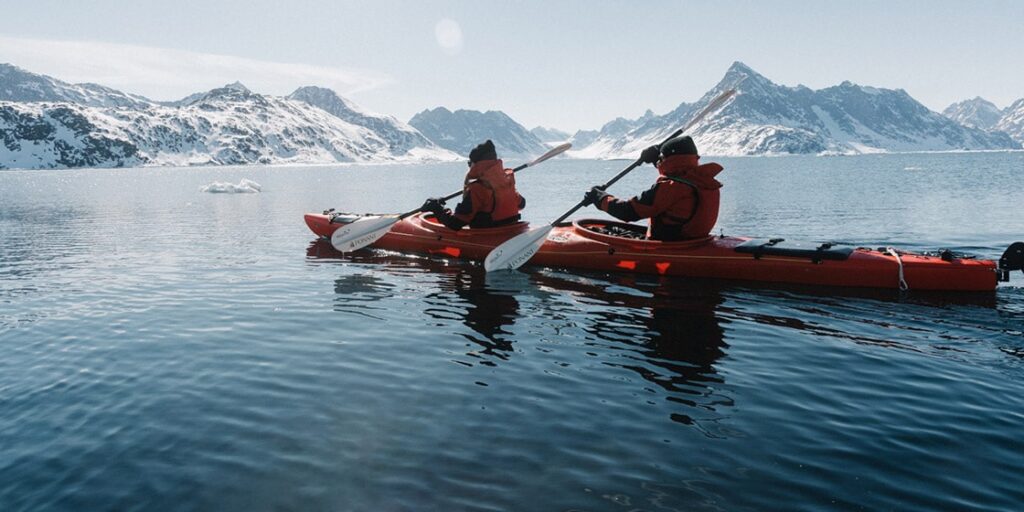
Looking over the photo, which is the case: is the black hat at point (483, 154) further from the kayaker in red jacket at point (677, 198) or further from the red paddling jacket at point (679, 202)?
the red paddling jacket at point (679, 202)

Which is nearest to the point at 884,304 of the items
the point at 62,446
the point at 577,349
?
the point at 577,349

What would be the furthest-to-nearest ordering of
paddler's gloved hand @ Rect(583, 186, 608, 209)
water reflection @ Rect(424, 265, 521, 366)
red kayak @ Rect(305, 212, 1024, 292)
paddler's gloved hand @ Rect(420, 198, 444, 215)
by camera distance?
paddler's gloved hand @ Rect(420, 198, 444, 215)
paddler's gloved hand @ Rect(583, 186, 608, 209)
red kayak @ Rect(305, 212, 1024, 292)
water reflection @ Rect(424, 265, 521, 366)

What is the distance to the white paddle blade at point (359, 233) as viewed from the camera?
1983 cm

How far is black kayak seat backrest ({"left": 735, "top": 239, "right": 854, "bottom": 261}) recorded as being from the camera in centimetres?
1398

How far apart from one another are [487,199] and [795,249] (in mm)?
8301

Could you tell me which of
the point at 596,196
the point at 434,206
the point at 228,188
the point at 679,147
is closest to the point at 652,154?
the point at 679,147

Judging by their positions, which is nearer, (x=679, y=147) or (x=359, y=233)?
(x=679, y=147)

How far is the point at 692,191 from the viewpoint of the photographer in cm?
1474

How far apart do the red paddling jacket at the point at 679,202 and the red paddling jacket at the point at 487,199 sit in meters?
3.70

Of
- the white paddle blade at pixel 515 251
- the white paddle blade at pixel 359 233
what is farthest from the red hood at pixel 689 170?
the white paddle blade at pixel 359 233

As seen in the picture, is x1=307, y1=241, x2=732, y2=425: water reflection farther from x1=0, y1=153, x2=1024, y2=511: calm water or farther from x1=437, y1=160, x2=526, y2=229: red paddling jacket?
x1=437, y1=160, x2=526, y2=229: red paddling jacket

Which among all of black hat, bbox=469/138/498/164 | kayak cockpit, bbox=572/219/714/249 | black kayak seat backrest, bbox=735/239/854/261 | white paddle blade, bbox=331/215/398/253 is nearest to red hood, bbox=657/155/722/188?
kayak cockpit, bbox=572/219/714/249

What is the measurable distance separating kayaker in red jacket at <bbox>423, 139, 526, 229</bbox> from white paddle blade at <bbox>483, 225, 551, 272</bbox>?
1.87 m

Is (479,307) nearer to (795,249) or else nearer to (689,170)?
(689,170)
